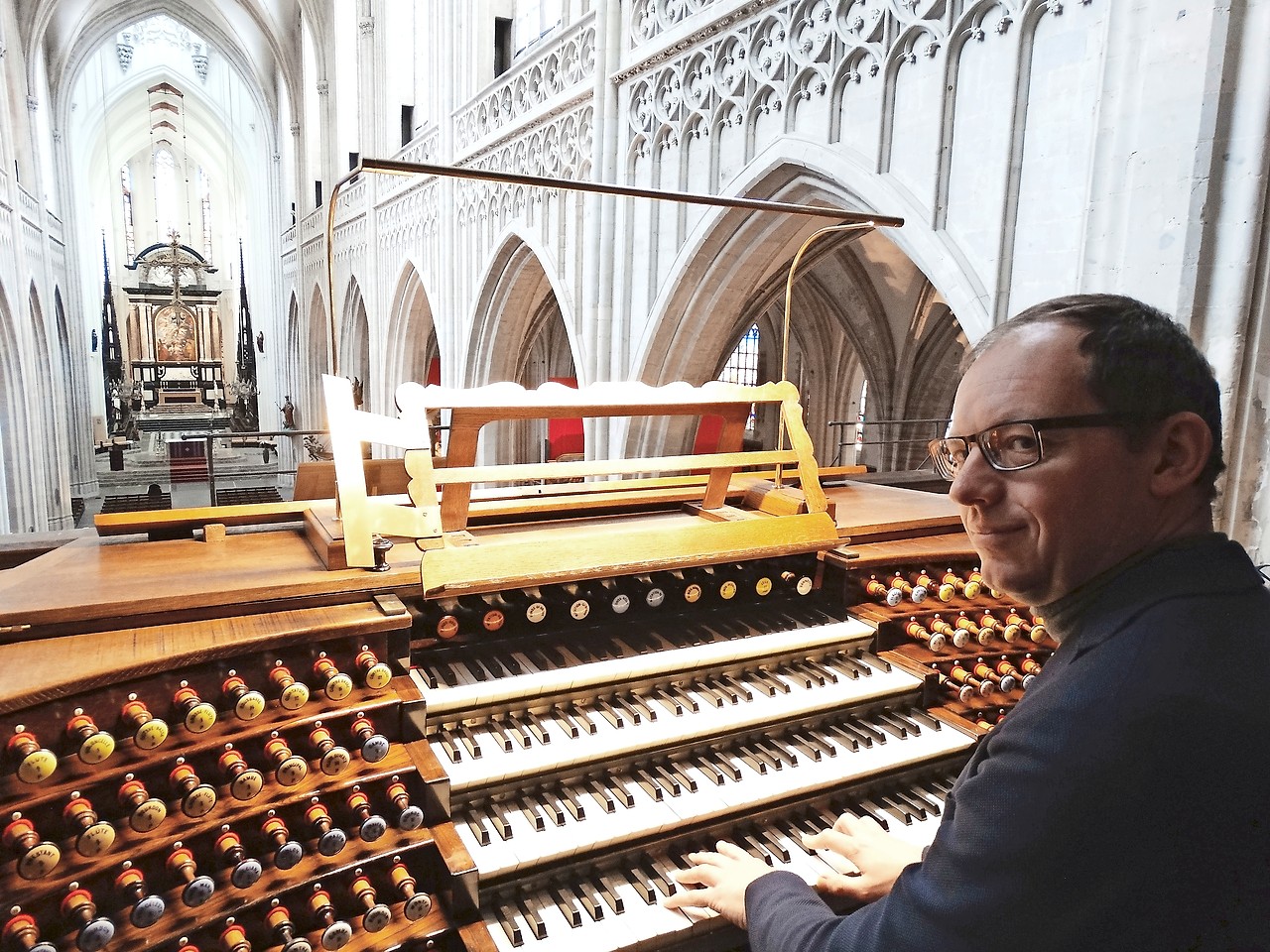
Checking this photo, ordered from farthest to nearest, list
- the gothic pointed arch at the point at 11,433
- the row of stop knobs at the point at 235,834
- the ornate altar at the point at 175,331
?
the ornate altar at the point at 175,331 → the gothic pointed arch at the point at 11,433 → the row of stop knobs at the point at 235,834

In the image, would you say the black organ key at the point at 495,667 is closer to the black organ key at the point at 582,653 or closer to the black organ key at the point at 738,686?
the black organ key at the point at 582,653

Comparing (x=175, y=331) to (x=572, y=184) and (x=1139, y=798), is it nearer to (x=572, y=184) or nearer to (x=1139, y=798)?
(x=572, y=184)

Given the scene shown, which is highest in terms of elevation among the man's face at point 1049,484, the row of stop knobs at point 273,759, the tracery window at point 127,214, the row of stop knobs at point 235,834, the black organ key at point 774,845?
the tracery window at point 127,214

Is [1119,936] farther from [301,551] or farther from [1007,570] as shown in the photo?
[301,551]

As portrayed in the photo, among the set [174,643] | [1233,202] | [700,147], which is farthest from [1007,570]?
[700,147]

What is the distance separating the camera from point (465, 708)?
1.86 metres

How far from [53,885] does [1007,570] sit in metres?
1.57

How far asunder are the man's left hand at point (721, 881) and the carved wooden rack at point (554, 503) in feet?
2.45

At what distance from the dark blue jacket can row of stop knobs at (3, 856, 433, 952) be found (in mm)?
1094

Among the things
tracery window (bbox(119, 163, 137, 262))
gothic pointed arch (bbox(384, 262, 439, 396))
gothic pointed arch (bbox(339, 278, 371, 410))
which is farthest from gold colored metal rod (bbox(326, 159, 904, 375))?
tracery window (bbox(119, 163, 137, 262))

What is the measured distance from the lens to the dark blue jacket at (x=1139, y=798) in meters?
0.82

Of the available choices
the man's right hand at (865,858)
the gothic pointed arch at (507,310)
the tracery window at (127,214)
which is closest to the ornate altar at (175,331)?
the tracery window at (127,214)

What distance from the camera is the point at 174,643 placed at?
5.06 feet

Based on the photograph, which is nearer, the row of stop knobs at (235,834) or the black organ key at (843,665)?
the row of stop knobs at (235,834)
